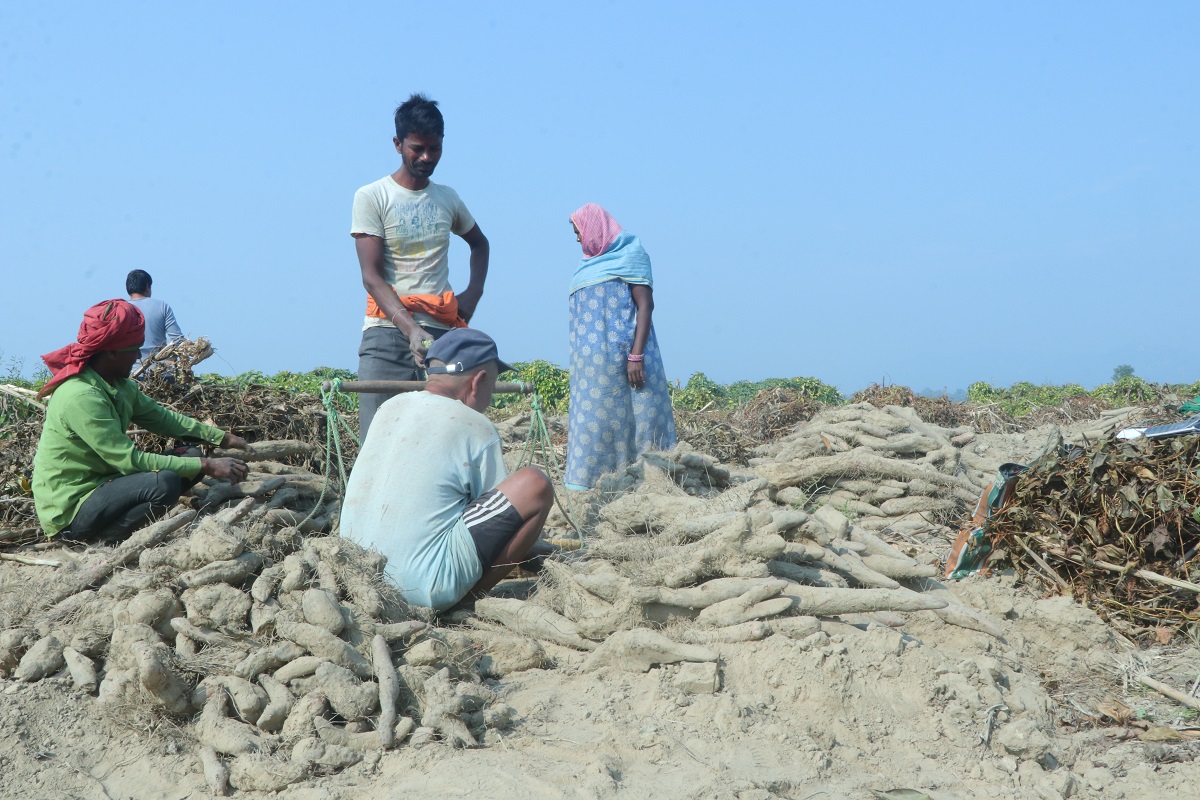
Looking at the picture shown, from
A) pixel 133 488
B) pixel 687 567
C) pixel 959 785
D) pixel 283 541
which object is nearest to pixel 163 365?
pixel 133 488

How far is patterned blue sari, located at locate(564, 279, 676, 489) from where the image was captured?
19.7 feet

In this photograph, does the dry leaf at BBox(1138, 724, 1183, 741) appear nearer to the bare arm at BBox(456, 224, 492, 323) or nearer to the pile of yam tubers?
the pile of yam tubers

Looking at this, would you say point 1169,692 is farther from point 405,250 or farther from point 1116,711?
point 405,250

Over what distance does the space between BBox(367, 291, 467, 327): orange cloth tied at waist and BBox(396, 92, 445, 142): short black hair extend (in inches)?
29.6

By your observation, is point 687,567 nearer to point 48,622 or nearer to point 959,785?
point 959,785

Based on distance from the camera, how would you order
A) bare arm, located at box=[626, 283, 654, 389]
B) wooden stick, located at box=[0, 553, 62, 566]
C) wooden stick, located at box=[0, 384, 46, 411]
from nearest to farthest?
wooden stick, located at box=[0, 553, 62, 566], wooden stick, located at box=[0, 384, 46, 411], bare arm, located at box=[626, 283, 654, 389]

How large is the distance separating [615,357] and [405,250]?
1.57 m

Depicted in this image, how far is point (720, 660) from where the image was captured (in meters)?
3.47

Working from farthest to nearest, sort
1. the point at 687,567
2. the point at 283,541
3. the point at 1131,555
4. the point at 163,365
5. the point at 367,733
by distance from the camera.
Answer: the point at 163,365, the point at 1131,555, the point at 283,541, the point at 687,567, the point at 367,733

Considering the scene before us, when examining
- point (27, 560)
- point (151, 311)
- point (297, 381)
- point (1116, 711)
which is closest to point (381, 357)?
point (27, 560)

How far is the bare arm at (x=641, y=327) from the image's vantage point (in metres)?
5.93

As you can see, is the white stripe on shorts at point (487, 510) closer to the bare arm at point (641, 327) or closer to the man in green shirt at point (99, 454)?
the man in green shirt at point (99, 454)

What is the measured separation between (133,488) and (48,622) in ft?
2.92

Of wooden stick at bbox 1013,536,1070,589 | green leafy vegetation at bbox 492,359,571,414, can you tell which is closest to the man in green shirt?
wooden stick at bbox 1013,536,1070,589
